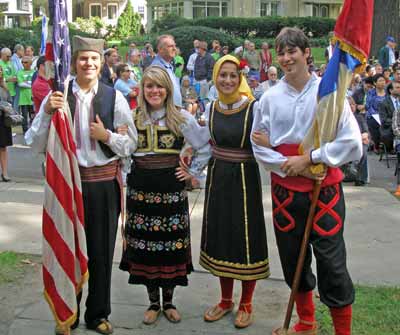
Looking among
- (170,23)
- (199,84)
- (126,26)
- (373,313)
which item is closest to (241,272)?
(373,313)

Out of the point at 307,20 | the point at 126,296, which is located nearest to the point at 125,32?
the point at 307,20

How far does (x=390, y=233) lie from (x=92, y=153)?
3.92 m

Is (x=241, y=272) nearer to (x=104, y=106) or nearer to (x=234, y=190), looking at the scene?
(x=234, y=190)

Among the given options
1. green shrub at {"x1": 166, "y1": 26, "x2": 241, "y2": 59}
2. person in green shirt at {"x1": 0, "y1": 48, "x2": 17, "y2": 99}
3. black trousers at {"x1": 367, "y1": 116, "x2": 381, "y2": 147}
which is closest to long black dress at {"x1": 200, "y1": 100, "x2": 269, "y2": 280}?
black trousers at {"x1": 367, "y1": 116, "x2": 381, "y2": 147}

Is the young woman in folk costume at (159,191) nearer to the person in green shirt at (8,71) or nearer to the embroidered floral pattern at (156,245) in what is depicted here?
the embroidered floral pattern at (156,245)

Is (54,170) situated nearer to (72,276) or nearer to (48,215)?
(48,215)

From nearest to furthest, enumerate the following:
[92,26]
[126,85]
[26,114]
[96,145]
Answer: [96,145] < [126,85] < [26,114] < [92,26]

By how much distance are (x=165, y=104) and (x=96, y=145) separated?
0.63 m

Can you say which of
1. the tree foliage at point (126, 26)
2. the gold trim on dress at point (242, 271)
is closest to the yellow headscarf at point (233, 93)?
the gold trim on dress at point (242, 271)

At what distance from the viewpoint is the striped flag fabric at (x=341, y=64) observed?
12.5 ft

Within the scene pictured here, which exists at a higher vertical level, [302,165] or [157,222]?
[302,165]

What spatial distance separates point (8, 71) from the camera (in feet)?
48.8

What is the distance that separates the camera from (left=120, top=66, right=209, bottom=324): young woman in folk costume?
4.43 metres

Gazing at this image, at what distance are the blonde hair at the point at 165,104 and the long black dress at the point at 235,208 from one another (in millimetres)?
254
